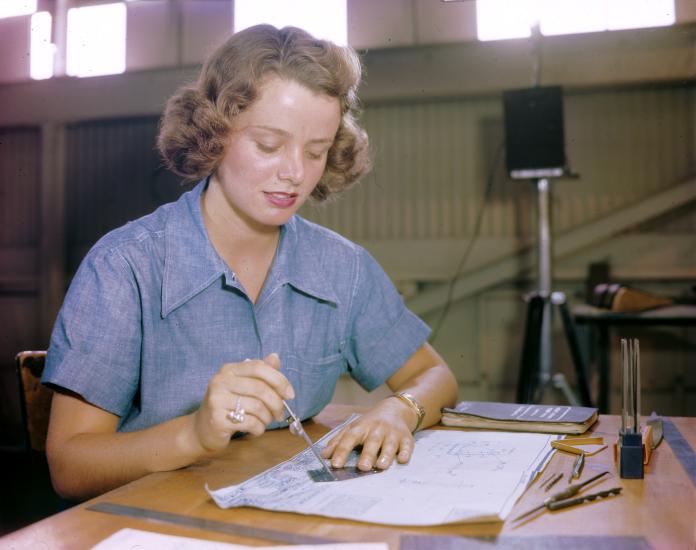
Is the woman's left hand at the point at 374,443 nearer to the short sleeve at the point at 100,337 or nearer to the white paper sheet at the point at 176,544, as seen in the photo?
the white paper sheet at the point at 176,544

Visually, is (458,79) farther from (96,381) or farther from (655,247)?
(96,381)

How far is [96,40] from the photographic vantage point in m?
4.24

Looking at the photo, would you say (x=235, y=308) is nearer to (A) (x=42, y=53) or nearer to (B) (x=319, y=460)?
(B) (x=319, y=460)

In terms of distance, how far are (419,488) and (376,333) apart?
658 mm

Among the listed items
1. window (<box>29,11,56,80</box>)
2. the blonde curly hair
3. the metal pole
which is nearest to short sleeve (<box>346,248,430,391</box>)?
the blonde curly hair

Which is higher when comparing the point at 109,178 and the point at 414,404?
the point at 109,178

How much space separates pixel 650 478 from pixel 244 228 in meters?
0.85

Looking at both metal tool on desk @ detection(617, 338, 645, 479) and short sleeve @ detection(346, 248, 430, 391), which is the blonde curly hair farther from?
metal tool on desk @ detection(617, 338, 645, 479)

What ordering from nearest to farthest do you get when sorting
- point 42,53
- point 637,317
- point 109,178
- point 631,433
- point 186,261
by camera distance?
1. point 631,433
2. point 186,261
3. point 637,317
4. point 42,53
5. point 109,178

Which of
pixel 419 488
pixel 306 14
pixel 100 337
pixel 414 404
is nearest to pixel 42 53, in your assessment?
pixel 306 14

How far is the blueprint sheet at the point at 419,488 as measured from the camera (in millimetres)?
740

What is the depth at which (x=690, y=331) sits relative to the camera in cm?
398

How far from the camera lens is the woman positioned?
97 centimetres

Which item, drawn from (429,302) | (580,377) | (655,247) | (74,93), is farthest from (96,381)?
(74,93)
